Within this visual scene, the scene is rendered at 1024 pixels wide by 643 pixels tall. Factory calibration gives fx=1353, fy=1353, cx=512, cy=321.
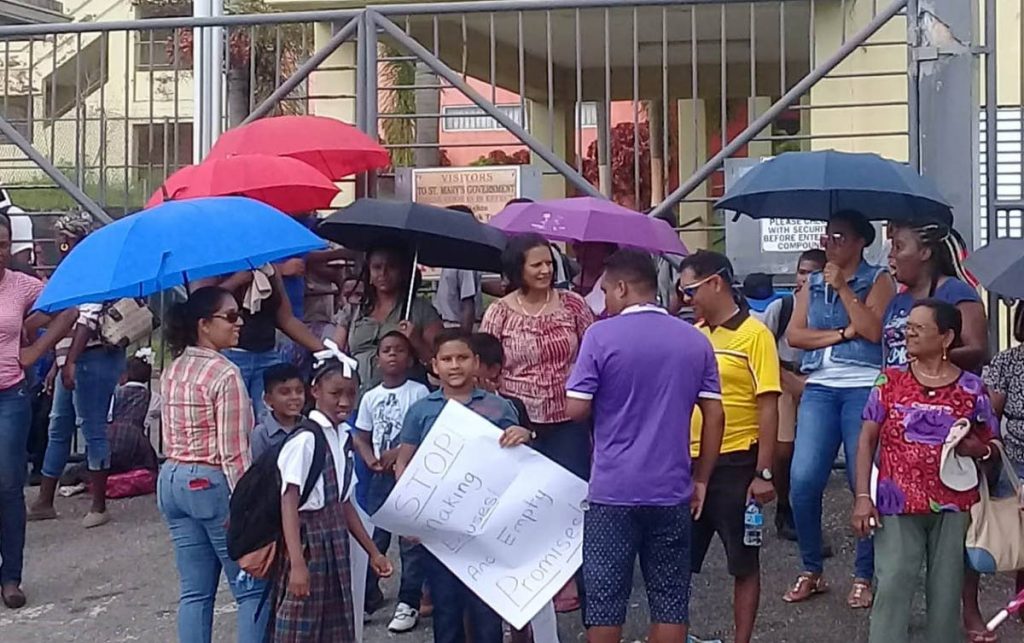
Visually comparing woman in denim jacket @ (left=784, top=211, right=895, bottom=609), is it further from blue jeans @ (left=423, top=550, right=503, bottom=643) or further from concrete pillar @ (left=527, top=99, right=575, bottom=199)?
concrete pillar @ (left=527, top=99, right=575, bottom=199)

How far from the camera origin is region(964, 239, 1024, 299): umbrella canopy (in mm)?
4797

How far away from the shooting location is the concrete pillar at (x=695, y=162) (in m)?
8.54

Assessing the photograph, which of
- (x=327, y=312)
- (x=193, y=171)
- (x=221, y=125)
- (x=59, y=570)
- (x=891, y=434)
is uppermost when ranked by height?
(x=221, y=125)

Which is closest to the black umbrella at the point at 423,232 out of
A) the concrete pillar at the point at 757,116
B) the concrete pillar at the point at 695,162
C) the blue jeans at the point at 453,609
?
the blue jeans at the point at 453,609

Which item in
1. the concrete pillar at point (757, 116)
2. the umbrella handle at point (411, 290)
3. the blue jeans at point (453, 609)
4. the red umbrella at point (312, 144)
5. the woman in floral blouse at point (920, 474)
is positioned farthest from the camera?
the concrete pillar at point (757, 116)

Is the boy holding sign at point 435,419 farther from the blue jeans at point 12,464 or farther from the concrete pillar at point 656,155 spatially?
the concrete pillar at point 656,155

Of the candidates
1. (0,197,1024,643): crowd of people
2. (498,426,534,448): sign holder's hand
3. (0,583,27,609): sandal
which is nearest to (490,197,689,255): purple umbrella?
(0,197,1024,643): crowd of people

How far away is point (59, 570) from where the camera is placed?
709cm

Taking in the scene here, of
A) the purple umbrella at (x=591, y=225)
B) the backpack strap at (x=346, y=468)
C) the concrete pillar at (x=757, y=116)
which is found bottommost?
the backpack strap at (x=346, y=468)

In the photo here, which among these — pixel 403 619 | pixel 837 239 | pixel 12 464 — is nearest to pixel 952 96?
pixel 837 239

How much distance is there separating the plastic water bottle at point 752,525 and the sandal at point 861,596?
103 centimetres

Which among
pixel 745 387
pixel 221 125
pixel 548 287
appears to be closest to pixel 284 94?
pixel 221 125

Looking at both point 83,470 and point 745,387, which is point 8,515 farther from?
point 745,387

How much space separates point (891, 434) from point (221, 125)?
531 centimetres
